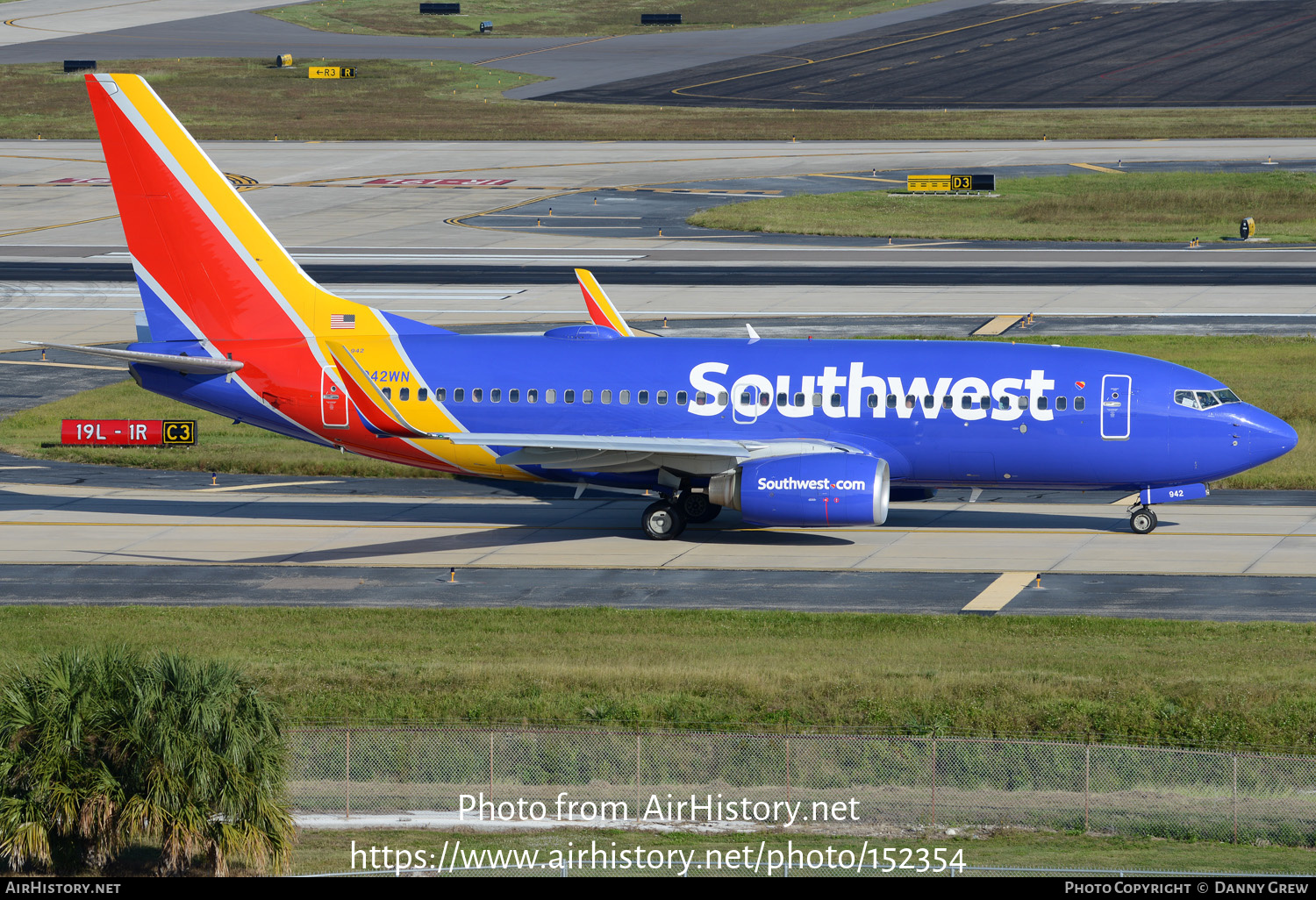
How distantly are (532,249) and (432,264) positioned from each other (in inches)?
262

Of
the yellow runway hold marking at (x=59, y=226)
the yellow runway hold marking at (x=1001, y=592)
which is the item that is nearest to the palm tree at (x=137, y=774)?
the yellow runway hold marking at (x=1001, y=592)

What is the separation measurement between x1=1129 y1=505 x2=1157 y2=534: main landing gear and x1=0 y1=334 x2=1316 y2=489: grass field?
692 cm

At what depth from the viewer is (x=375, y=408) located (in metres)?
42.7

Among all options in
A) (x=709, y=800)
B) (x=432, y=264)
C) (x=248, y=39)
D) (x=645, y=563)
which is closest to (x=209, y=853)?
(x=709, y=800)

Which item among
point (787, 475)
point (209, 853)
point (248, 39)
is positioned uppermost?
point (248, 39)

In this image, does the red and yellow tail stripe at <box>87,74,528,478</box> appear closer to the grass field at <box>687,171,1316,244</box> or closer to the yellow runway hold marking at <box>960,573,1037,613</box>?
the yellow runway hold marking at <box>960,573,1037,613</box>

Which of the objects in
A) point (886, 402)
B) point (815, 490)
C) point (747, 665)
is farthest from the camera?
point (886, 402)

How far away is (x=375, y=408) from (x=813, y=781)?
20.9 meters

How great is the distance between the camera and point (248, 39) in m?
180

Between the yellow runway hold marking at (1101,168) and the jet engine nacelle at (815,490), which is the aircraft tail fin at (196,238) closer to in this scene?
the jet engine nacelle at (815,490)

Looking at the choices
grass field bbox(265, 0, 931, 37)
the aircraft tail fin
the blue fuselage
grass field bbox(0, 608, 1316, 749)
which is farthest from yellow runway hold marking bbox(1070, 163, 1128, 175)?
grass field bbox(265, 0, 931, 37)

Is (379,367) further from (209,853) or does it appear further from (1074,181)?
(1074,181)

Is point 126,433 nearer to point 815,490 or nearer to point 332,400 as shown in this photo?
point 332,400

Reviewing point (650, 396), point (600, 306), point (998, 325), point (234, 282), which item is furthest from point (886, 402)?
point (998, 325)
